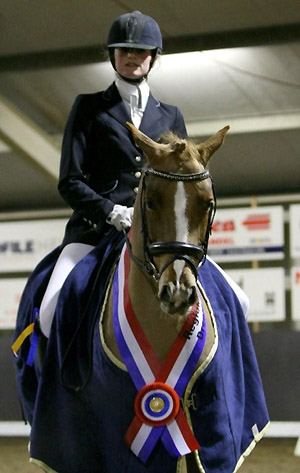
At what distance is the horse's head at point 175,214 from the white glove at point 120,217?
0.22 m

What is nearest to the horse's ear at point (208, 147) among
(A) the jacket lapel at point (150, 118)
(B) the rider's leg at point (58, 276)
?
(A) the jacket lapel at point (150, 118)

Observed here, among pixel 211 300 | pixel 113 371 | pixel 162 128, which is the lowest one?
pixel 113 371

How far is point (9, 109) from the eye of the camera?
7195 mm

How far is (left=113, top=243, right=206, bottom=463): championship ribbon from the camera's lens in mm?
2191

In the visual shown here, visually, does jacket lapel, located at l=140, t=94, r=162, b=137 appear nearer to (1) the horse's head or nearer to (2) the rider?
(2) the rider

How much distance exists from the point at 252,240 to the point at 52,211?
6.56ft

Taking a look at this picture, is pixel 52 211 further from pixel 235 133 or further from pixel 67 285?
pixel 67 285

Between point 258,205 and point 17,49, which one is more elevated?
point 17,49

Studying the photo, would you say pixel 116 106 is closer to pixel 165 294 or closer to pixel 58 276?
pixel 58 276

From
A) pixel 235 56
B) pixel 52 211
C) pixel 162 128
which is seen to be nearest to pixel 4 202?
pixel 52 211

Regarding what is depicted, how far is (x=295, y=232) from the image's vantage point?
7.71m

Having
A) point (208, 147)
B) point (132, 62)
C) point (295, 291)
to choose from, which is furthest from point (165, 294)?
point (295, 291)

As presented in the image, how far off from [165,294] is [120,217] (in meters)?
0.52

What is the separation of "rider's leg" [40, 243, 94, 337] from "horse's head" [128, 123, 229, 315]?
475 mm
